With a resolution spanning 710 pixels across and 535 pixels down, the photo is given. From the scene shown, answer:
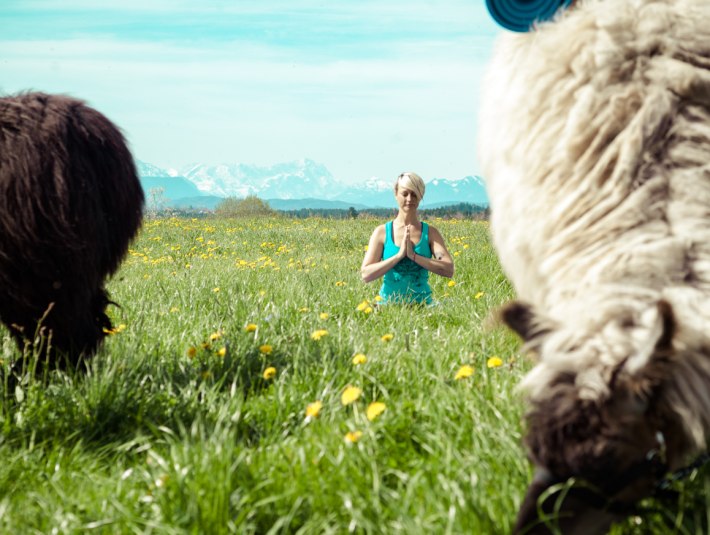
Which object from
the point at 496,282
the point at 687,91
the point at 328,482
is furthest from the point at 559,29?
the point at 496,282

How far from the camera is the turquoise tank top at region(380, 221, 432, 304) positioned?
6.64 meters

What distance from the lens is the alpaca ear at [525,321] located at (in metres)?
2.09

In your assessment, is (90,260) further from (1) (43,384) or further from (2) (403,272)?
(2) (403,272)

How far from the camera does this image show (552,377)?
1963mm

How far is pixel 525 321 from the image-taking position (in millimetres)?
2125

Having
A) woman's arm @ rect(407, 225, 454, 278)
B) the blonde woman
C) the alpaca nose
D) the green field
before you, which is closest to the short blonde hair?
the blonde woman

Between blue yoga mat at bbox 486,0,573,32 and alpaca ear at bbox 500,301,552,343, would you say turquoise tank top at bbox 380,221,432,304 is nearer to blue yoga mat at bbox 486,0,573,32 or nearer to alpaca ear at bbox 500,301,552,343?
blue yoga mat at bbox 486,0,573,32

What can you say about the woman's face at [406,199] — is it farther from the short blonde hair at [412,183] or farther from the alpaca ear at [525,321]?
the alpaca ear at [525,321]

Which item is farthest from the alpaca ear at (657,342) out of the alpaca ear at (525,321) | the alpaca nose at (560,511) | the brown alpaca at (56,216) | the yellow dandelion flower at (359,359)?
the brown alpaca at (56,216)

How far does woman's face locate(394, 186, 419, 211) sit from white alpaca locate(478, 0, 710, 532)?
3.16 meters

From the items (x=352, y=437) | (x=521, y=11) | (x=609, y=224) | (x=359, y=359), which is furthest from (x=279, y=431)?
(x=521, y=11)

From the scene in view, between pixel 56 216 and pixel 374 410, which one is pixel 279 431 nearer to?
pixel 374 410

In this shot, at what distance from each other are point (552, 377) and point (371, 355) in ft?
6.97

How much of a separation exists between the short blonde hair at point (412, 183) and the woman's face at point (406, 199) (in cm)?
3
